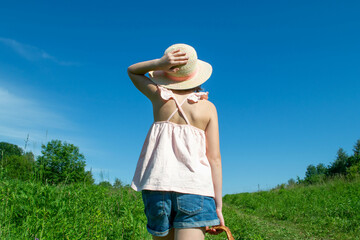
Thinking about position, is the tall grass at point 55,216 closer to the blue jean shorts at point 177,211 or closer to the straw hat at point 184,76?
the blue jean shorts at point 177,211

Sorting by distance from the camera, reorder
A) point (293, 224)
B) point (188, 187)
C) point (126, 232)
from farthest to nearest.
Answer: point (293, 224)
point (126, 232)
point (188, 187)

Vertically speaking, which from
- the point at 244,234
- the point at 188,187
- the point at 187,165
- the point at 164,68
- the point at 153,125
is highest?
the point at 164,68

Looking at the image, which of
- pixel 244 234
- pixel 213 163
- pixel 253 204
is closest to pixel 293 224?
pixel 244 234

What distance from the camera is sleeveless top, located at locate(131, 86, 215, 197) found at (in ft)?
6.54

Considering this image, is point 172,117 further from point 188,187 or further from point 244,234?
point 244,234

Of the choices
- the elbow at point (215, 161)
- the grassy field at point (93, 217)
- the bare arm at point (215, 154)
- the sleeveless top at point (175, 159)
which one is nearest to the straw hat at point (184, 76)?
the sleeveless top at point (175, 159)

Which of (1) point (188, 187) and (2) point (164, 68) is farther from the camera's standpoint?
(2) point (164, 68)

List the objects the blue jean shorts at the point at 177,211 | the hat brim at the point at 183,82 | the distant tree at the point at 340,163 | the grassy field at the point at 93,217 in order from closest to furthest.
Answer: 1. the blue jean shorts at the point at 177,211
2. the hat brim at the point at 183,82
3. the grassy field at the point at 93,217
4. the distant tree at the point at 340,163

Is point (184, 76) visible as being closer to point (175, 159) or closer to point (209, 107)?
point (209, 107)

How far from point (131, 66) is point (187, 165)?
1.01 meters

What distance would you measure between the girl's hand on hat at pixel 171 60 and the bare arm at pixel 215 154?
452mm

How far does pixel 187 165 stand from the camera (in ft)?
6.70

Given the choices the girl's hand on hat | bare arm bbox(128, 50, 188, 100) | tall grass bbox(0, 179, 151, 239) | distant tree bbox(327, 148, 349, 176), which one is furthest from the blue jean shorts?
distant tree bbox(327, 148, 349, 176)

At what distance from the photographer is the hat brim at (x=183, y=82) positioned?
2.31 metres
